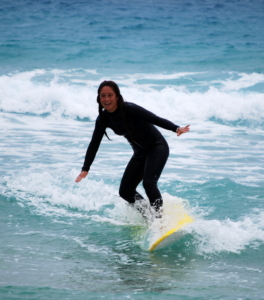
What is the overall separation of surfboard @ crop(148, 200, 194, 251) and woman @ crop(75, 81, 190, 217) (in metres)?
0.14

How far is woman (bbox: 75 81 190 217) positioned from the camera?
14.9ft

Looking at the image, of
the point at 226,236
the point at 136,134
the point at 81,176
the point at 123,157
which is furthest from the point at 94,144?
the point at 123,157

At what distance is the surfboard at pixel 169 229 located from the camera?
4.55 meters

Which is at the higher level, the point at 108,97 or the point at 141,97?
the point at 108,97

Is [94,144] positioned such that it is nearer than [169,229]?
No

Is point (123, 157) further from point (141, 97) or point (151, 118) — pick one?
point (141, 97)

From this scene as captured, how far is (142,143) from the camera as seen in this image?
15.8 ft

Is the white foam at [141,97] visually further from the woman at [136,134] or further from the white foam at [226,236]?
the woman at [136,134]

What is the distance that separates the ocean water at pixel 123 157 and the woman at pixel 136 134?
585mm

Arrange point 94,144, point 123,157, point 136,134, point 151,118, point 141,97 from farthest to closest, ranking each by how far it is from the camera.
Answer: point 141,97 < point 123,157 < point 94,144 < point 136,134 < point 151,118

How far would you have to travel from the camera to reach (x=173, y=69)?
20234 millimetres

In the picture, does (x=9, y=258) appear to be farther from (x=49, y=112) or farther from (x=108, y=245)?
(x=49, y=112)

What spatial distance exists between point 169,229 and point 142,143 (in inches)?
35.9

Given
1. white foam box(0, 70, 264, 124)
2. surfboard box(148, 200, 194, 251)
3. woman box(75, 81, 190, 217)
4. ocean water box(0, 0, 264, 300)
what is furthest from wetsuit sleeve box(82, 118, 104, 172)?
white foam box(0, 70, 264, 124)
